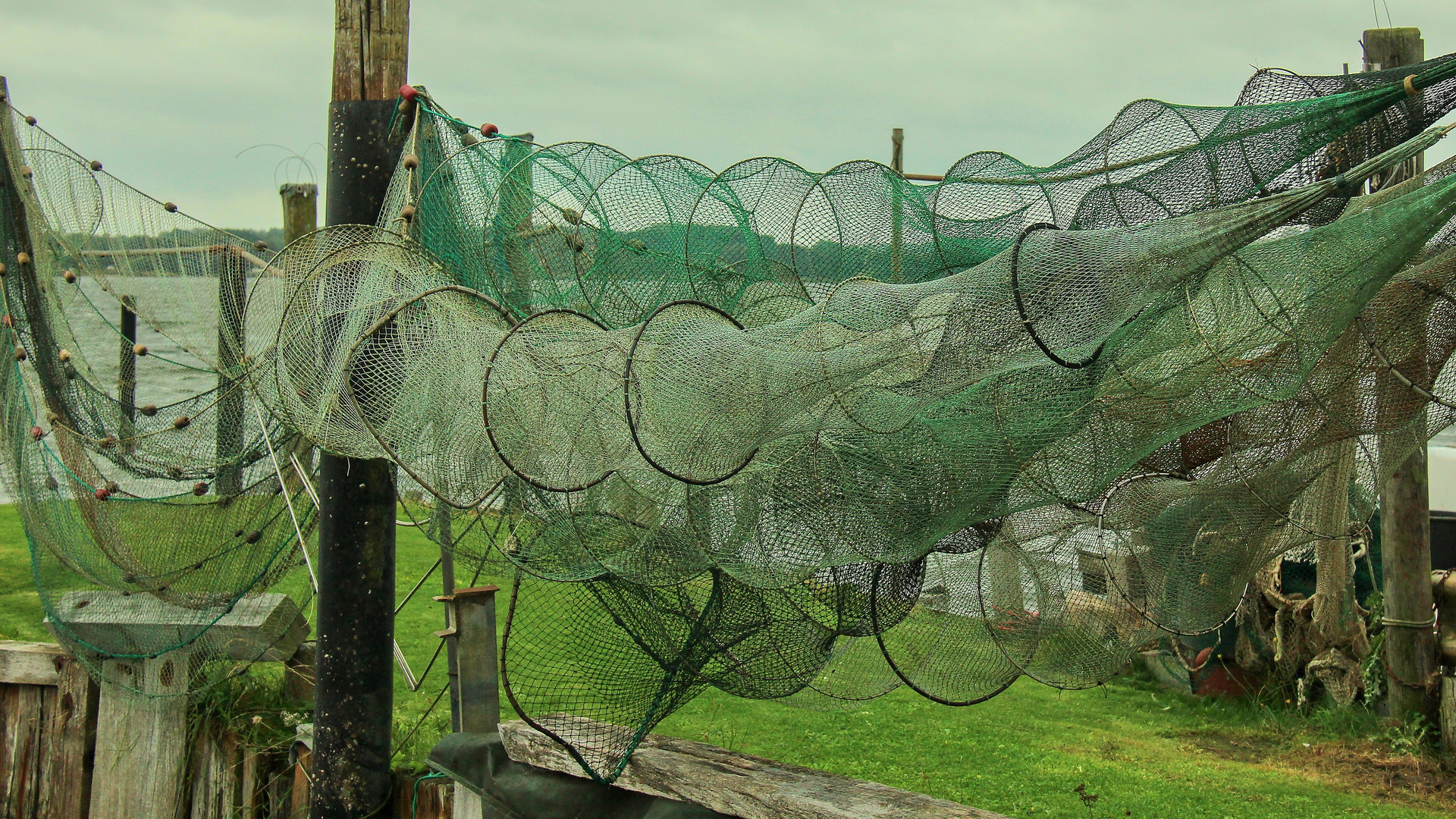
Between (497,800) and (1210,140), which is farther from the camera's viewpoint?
(497,800)

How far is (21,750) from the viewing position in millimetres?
5832

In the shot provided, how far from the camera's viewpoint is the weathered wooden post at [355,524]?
4.75 metres

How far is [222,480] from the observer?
17.2 ft

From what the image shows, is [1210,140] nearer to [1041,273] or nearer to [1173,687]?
[1041,273]

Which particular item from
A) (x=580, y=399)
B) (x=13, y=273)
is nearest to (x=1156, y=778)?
(x=580, y=399)

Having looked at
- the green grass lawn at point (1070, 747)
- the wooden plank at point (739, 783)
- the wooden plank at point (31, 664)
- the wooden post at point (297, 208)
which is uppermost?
the wooden post at point (297, 208)

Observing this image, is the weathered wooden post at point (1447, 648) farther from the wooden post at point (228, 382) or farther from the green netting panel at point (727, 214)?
the wooden post at point (228, 382)

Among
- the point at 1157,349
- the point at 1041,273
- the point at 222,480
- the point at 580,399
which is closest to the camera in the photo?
the point at 1041,273

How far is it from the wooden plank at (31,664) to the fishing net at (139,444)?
0.38 meters

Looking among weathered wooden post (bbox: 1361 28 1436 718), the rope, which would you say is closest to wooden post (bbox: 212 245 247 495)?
weathered wooden post (bbox: 1361 28 1436 718)

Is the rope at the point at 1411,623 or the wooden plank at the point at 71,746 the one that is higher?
the rope at the point at 1411,623

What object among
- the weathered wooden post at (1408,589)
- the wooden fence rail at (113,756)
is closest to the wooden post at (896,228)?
the wooden fence rail at (113,756)

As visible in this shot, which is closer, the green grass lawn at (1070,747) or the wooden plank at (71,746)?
the wooden plank at (71,746)

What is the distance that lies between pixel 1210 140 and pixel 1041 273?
1176 mm
